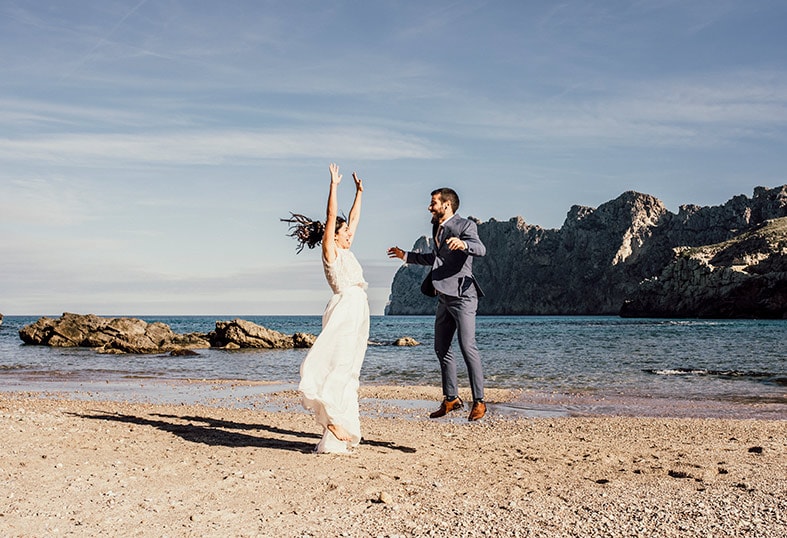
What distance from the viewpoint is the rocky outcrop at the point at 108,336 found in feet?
129

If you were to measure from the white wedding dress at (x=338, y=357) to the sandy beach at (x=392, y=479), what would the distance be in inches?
17.4

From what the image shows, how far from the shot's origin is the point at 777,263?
355 ft

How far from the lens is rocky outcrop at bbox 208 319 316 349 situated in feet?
144

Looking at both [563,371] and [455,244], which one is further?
[563,371]

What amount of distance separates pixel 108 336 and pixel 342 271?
40015 millimetres

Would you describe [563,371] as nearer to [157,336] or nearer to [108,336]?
[157,336]

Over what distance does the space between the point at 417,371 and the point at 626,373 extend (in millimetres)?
7166

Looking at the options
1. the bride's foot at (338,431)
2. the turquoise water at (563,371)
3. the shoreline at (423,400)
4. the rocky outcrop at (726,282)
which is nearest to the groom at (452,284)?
the bride's foot at (338,431)

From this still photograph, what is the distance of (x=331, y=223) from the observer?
7508mm

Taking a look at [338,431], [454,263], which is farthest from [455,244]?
[338,431]

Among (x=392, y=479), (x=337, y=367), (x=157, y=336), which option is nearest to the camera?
(x=392, y=479)

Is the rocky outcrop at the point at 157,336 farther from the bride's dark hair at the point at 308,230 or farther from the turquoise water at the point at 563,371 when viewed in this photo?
the bride's dark hair at the point at 308,230

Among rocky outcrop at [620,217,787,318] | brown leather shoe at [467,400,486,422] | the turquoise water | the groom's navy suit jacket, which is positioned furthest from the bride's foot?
rocky outcrop at [620,217,787,318]

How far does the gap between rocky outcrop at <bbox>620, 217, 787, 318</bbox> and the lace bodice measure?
112258mm
